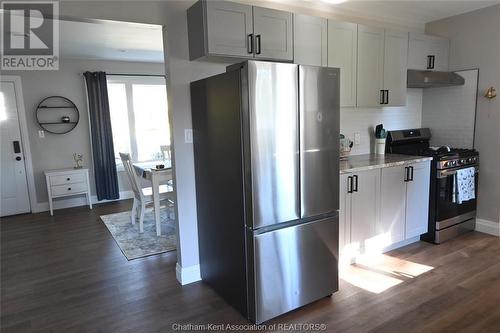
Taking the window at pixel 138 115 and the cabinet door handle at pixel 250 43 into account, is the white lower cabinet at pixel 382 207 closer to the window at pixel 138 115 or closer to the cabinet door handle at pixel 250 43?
the cabinet door handle at pixel 250 43

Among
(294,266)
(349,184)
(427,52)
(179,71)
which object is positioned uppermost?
(427,52)

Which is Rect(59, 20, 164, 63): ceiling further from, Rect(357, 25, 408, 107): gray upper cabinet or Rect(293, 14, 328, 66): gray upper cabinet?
Rect(357, 25, 408, 107): gray upper cabinet

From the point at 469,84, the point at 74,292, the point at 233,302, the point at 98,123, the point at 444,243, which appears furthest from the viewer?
the point at 98,123

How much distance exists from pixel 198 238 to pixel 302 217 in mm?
1050

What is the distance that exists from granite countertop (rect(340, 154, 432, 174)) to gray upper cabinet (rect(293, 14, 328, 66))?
1017 millimetres

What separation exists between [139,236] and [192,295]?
1.71 meters

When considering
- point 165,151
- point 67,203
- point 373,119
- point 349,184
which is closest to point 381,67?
point 373,119

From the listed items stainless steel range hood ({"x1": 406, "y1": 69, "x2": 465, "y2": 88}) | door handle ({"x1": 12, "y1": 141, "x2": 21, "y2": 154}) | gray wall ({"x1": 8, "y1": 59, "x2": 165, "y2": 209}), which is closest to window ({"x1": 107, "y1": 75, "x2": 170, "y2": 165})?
gray wall ({"x1": 8, "y1": 59, "x2": 165, "y2": 209})

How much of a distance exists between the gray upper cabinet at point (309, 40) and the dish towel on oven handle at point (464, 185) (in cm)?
196

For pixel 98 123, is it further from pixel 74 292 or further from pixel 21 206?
pixel 74 292

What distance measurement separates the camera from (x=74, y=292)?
2.82m

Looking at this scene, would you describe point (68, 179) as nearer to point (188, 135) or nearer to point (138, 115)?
point (138, 115)

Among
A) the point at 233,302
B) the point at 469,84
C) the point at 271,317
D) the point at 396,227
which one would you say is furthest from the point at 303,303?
the point at 469,84
